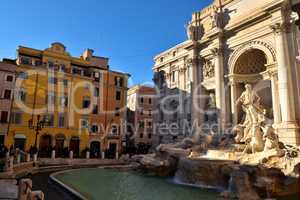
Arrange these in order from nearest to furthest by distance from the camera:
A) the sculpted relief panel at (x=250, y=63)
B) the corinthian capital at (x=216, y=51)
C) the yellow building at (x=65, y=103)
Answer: the sculpted relief panel at (x=250, y=63)
the corinthian capital at (x=216, y=51)
the yellow building at (x=65, y=103)

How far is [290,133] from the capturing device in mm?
14922

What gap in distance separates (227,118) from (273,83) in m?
4.64

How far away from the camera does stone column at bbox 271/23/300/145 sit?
1496 centimetres

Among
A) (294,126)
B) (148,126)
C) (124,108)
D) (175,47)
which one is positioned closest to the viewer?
(294,126)

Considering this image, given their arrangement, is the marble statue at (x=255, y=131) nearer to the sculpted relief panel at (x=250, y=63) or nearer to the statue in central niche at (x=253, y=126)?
the statue in central niche at (x=253, y=126)

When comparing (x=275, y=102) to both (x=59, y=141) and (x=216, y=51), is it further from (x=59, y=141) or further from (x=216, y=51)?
(x=59, y=141)

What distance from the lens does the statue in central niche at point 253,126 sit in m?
13.4

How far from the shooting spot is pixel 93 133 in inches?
1232

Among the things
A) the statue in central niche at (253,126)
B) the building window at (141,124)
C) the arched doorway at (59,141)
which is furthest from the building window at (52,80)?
the statue in central niche at (253,126)

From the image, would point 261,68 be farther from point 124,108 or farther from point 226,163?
point 124,108

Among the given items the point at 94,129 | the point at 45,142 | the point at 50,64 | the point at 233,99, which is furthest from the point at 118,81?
the point at 233,99

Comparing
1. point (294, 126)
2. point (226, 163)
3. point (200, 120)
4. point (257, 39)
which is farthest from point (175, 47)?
point (226, 163)

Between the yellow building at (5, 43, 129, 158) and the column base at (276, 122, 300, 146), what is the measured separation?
17064mm

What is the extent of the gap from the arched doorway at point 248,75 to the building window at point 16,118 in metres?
20.8
